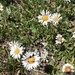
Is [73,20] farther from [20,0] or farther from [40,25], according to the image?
[20,0]

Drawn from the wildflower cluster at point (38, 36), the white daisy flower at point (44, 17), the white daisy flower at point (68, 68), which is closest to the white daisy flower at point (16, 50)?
the wildflower cluster at point (38, 36)

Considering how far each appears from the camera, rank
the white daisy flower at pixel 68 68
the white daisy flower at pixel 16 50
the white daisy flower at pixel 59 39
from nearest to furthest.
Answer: the white daisy flower at pixel 68 68
the white daisy flower at pixel 16 50
the white daisy flower at pixel 59 39

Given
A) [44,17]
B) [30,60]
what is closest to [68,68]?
[30,60]

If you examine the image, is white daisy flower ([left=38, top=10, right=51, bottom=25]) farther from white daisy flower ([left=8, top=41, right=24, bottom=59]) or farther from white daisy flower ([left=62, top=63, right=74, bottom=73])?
white daisy flower ([left=62, top=63, right=74, bottom=73])

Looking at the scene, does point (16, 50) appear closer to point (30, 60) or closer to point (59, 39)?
point (30, 60)

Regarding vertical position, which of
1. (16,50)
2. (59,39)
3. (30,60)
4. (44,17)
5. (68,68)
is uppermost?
(44,17)

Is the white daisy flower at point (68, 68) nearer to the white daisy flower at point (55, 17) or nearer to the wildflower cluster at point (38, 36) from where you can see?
the wildflower cluster at point (38, 36)

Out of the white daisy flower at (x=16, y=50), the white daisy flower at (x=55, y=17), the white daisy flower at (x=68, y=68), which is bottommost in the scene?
the white daisy flower at (x=68, y=68)

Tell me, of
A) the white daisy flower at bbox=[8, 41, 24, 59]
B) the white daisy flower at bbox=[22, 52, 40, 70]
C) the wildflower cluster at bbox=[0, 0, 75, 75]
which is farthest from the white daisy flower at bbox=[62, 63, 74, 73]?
the white daisy flower at bbox=[8, 41, 24, 59]
